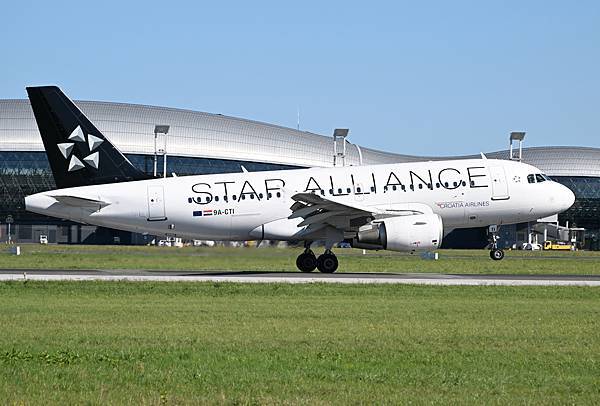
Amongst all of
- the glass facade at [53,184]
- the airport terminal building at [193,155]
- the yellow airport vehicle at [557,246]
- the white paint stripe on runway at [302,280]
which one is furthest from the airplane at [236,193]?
the yellow airport vehicle at [557,246]

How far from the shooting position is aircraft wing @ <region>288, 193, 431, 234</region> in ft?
131

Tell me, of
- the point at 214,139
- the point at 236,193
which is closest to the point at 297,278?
the point at 236,193

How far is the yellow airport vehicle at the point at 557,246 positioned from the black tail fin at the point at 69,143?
73.9m

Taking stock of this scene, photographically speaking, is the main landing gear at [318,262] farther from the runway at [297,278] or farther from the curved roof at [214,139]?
the curved roof at [214,139]

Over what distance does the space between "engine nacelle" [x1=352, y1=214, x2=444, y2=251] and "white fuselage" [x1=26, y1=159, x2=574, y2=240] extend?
1.55 metres

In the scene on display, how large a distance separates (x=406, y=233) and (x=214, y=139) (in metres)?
88.9

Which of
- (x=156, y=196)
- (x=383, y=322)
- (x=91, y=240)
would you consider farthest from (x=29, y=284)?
(x=91, y=240)

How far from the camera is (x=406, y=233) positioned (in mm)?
40250

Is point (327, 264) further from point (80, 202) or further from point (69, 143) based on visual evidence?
point (69, 143)

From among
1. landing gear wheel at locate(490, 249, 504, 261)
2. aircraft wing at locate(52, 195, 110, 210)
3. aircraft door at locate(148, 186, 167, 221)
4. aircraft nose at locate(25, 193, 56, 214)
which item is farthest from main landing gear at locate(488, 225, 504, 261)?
aircraft nose at locate(25, 193, 56, 214)

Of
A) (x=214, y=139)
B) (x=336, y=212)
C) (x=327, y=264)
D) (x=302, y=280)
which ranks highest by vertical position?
(x=214, y=139)

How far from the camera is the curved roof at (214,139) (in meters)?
121

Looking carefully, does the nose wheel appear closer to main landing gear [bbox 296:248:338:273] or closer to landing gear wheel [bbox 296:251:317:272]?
main landing gear [bbox 296:248:338:273]

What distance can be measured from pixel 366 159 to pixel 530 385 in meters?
124
